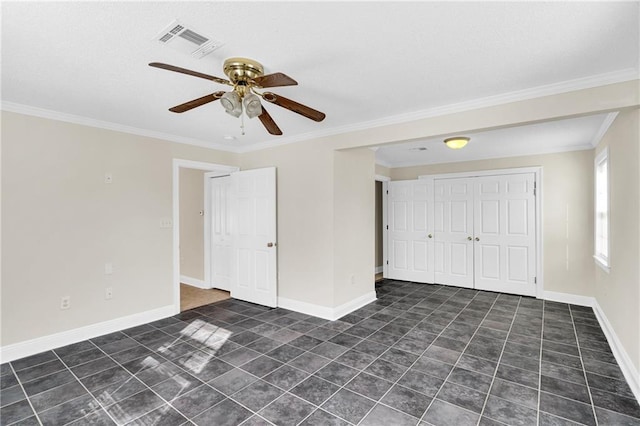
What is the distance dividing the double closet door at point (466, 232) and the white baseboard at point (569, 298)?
19 centimetres

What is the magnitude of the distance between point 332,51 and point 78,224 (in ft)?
10.5

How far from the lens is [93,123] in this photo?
3.39 meters

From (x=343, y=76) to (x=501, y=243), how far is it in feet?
14.1

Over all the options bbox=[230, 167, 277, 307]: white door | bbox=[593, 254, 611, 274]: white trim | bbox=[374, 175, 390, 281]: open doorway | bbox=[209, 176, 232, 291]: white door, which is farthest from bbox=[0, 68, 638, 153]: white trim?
bbox=[374, 175, 390, 281]: open doorway

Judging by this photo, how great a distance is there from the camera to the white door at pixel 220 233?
5.25m

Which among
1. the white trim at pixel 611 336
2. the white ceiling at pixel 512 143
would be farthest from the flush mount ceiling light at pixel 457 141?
the white trim at pixel 611 336

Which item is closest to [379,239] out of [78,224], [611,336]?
[611,336]

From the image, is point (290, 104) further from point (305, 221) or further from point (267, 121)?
point (305, 221)

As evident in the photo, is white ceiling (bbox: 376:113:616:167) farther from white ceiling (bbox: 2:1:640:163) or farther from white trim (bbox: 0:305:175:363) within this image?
white trim (bbox: 0:305:175:363)

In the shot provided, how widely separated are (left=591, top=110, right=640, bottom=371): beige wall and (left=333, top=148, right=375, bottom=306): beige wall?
2718 millimetres

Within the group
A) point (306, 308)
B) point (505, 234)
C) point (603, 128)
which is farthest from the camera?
point (505, 234)

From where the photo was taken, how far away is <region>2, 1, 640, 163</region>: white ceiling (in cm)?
160

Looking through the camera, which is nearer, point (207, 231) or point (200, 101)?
point (200, 101)

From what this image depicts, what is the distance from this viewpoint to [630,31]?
1759mm
